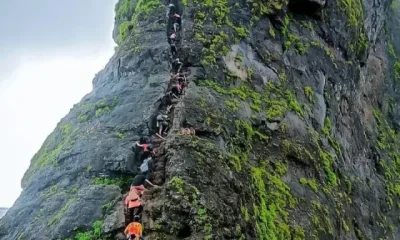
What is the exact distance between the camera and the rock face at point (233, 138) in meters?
12.4

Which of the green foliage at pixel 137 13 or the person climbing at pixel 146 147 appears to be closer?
the person climbing at pixel 146 147

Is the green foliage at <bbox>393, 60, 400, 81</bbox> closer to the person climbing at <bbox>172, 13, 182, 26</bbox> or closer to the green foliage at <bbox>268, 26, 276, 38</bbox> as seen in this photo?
the green foliage at <bbox>268, 26, 276, 38</bbox>

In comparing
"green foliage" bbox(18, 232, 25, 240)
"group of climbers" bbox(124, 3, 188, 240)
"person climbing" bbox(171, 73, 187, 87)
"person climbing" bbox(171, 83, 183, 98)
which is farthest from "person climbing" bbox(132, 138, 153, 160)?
"green foliage" bbox(18, 232, 25, 240)

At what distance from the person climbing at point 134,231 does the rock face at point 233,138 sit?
0.27 metres

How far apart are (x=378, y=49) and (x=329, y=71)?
29.3 feet

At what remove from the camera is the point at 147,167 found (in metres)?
13.3

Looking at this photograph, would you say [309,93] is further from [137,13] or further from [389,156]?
[389,156]

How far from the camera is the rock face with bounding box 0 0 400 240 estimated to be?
1237 centimetres

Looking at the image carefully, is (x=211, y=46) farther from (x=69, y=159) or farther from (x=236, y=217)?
(x=236, y=217)

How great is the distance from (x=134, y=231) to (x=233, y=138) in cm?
497

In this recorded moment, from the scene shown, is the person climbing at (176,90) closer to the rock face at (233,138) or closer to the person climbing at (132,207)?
the rock face at (233,138)

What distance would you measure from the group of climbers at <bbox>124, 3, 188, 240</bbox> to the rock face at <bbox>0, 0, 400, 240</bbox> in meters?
0.20

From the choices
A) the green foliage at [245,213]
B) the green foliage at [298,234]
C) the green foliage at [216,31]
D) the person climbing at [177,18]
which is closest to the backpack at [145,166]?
the green foliage at [245,213]

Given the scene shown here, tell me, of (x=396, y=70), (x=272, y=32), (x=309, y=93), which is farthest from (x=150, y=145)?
(x=396, y=70)
